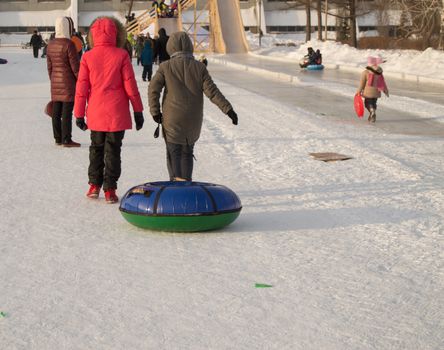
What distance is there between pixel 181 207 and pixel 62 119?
5.66 metres

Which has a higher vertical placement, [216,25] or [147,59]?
[216,25]

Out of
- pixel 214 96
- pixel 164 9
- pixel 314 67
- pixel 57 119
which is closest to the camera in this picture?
pixel 214 96

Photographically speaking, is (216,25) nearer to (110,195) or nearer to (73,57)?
(73,57)

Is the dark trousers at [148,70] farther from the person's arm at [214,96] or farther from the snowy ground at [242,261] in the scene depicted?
the person's arm at [214,96]

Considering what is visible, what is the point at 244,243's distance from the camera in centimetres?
689


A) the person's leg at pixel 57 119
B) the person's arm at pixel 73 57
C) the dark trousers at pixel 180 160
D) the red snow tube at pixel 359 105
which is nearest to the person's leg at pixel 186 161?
the dark trousers at pixel 180 160

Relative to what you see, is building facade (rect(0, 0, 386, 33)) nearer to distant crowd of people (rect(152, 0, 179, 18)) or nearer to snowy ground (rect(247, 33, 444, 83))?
distant crowd of people (rect(152, 0, 179, 18))

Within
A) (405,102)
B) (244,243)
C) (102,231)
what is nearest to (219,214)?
(244,243)

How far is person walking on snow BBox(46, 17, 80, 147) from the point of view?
38.8 ft

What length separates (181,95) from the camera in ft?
26.3

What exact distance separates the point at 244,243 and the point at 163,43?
25.7 meters

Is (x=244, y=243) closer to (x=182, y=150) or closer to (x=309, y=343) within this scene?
(x=182, y=150)

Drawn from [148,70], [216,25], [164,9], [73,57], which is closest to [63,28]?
[73,57]

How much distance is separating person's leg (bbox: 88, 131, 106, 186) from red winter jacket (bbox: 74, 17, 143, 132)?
0.16 m
